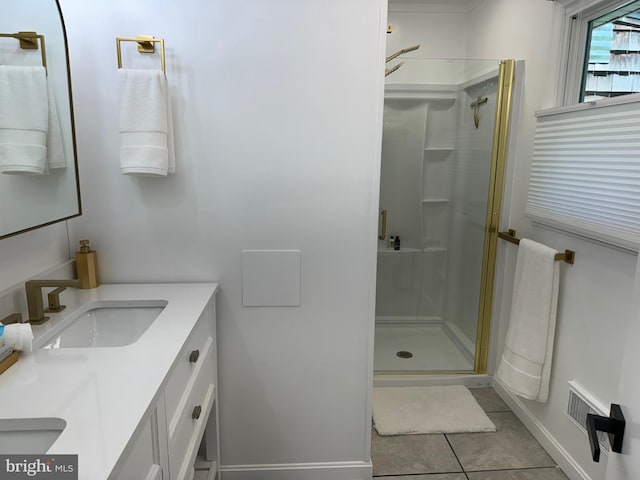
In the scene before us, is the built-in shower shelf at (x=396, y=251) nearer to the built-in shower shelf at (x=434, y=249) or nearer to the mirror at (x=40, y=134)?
the built-in shower shelf at (x=434, y=249)

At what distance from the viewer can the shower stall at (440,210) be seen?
2723 millimetres

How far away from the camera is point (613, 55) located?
6.18ft

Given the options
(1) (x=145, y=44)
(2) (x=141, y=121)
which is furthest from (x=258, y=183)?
(1) (x=145, y=44)

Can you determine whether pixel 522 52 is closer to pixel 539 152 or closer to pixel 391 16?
pixel 539 152

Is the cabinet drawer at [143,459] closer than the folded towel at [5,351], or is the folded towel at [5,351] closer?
the cabinet drawer at [143,459]

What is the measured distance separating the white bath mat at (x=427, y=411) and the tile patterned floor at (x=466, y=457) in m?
0.05

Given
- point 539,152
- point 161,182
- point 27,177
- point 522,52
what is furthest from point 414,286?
point 27,177

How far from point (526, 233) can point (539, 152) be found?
18.1 inches

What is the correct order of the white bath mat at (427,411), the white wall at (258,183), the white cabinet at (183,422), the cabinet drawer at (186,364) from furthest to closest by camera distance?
the white bath mat at (427,411)
the white wall at (258,183)
the cabinet drawer at (186,364)
the white cabinet at (183,422)

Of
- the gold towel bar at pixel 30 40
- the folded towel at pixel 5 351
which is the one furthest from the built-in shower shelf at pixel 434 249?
the folded towel at pixel 5 351

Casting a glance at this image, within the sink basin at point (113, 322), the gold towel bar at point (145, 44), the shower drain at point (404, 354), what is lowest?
the shower drain at point (404, 354)

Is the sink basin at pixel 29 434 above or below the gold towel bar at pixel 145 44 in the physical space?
below

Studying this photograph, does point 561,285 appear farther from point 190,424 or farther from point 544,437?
point 190,424

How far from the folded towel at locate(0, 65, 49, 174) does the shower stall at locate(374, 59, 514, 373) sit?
2262mm
